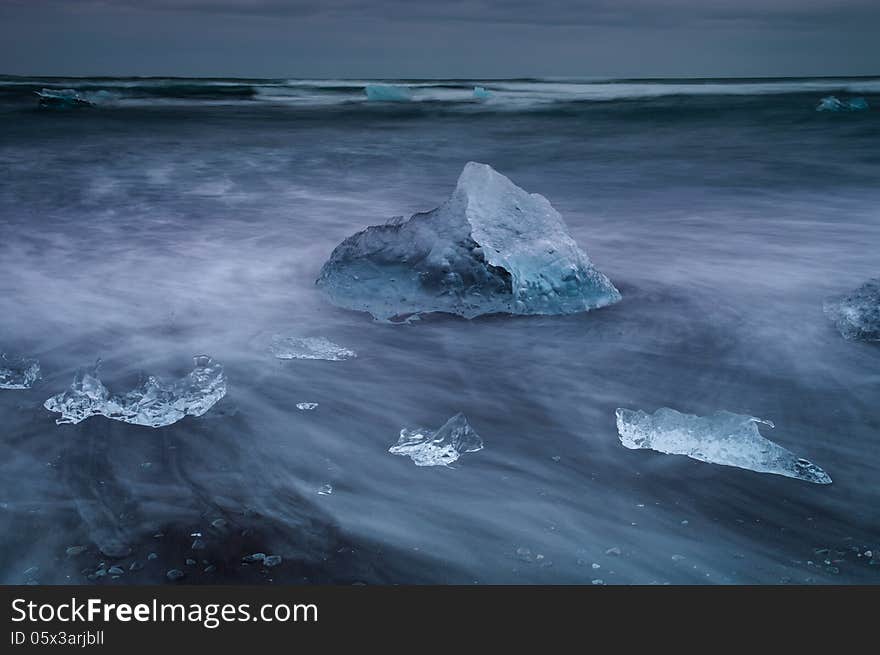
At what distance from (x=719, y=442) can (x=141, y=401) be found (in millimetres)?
2372

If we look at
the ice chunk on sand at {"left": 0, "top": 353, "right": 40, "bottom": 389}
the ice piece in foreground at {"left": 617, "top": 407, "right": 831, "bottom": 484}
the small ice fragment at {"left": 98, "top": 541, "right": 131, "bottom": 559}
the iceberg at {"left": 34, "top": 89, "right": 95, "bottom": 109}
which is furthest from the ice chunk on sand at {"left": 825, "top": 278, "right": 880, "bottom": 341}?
the iceberg at {"left": 34, "top": 89, "right": 95, "bottom": 109}

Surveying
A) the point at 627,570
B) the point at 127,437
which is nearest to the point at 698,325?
the point at 627,570

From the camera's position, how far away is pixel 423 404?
3.70 metres

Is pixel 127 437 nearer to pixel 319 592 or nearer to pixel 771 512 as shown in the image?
pixel 319 592

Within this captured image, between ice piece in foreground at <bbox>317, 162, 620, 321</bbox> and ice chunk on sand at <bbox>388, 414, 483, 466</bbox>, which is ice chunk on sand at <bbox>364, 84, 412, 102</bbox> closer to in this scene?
ice piece in foreground at <bbox>317, 162, 620, 321</bbox>

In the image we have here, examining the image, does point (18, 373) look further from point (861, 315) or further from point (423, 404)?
point (861, 315)

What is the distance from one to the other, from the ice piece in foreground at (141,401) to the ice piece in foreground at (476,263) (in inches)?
56.4

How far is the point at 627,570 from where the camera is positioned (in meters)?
2.39

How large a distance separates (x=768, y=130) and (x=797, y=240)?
1233 cm

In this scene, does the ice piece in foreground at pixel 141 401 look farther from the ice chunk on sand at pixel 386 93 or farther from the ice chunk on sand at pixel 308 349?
the ice chunk on sand at pixel 386 93

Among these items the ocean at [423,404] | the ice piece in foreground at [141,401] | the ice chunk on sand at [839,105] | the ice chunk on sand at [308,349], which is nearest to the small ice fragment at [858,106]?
the ice chunk on sand at [839,105]

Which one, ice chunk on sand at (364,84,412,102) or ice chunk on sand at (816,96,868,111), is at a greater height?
ice chunk on sand at (816,96,868,111)

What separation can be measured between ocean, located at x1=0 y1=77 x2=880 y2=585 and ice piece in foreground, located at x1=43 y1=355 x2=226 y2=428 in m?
0.09

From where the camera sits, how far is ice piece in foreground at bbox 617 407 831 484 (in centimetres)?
296
